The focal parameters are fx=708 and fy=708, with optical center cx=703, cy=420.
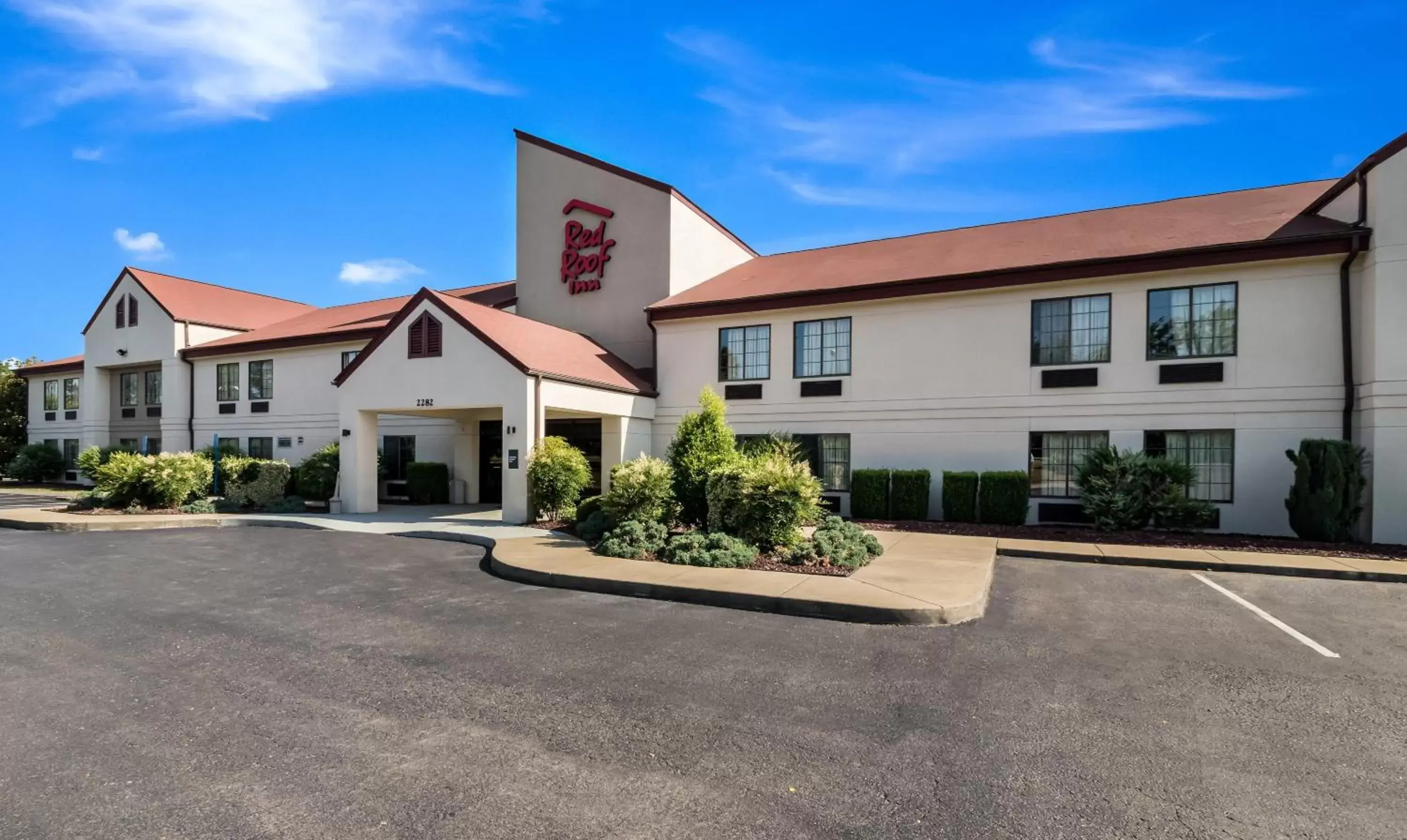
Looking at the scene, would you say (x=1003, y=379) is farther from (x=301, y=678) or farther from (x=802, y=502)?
(x=301, y=678)

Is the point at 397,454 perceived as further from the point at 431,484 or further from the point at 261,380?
the point at 261,380

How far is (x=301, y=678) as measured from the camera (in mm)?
5797

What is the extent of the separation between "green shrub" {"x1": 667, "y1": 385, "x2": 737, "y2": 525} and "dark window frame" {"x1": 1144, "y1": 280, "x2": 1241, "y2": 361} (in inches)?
357

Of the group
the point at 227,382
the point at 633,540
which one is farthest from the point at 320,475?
the point at 633,540

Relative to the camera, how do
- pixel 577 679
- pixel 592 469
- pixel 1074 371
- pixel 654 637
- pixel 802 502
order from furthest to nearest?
pixel 592 469, pixel 1074 371, pixel 802 502, pixel 654 637, pixel 577 679

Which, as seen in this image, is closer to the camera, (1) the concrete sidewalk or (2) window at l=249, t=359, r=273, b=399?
(1) the concrete sidewalk

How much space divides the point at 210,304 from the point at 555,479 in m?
24.4

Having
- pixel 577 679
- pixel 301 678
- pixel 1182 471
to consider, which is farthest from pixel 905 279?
pixel 301 678

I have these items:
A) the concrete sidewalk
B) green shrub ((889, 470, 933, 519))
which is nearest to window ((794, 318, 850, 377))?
green shrub ((889, 470, 933, 519))

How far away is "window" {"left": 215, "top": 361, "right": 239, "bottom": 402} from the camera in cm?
2683

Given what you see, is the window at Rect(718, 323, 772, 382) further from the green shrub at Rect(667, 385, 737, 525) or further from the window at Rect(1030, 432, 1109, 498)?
the window at Rect(1030, 432, 1109, 498)

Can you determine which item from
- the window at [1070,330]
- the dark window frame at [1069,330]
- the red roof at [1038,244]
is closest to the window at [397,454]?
the red roof at [1038,244]

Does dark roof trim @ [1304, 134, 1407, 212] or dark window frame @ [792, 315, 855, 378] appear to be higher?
dark roof trim @ [1304, 134, 1407, 212]

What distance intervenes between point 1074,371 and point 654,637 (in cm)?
1252
